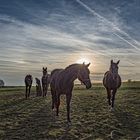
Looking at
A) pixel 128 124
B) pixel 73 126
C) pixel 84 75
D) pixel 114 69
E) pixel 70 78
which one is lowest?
pixel 128 124

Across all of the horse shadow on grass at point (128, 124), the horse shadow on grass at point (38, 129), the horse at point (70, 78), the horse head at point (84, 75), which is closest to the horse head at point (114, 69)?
the horse shadow on grass at point (128, 124)

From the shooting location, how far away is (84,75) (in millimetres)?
14695

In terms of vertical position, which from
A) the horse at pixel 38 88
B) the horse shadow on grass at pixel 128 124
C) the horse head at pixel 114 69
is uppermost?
the horse head at pixel 114 69

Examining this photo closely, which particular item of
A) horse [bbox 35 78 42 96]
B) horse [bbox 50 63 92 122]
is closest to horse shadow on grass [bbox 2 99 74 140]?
horse [bbox 50 63 92 122]

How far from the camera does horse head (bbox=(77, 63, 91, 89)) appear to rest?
14.4 m

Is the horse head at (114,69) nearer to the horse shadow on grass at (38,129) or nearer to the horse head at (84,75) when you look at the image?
the horse shadow on grass at (38,129)

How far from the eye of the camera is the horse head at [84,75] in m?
14.4

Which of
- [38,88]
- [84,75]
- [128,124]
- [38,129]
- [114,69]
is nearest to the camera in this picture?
[38,129]

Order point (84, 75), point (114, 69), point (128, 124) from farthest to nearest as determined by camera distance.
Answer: point (114, 69) < point (128, 124) < point (84, 75)

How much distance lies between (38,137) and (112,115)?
7.72 m

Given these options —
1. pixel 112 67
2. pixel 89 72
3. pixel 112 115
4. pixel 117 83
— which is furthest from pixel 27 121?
pixel 117 83

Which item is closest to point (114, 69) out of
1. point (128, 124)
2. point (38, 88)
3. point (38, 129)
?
point (128, 124)

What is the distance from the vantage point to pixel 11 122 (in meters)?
15.9

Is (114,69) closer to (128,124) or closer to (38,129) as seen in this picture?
(128,124)
